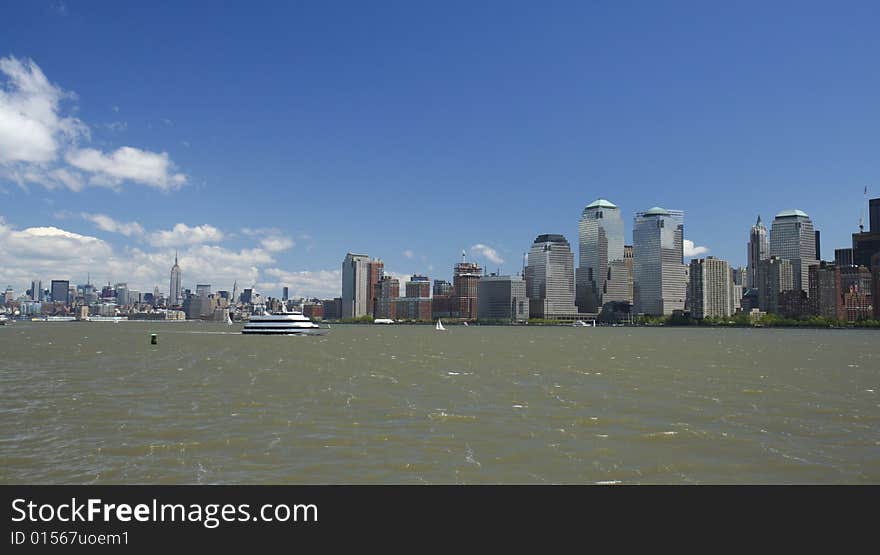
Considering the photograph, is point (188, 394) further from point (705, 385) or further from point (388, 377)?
point (705, 385)

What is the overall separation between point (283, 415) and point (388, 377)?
27.3 metres
